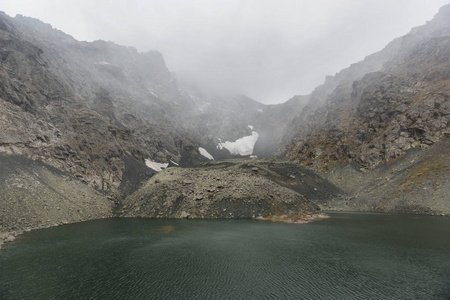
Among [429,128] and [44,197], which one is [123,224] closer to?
[44,197]

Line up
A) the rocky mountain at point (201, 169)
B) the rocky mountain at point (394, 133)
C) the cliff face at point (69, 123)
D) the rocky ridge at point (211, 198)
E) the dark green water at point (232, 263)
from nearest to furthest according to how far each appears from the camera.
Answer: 1. the dark green water at point (232, 263)
2. the rocky mountain at point (201, 169)
3. the rocky ridge at point (211, 198)
4. the cliff face at point (69, 123)
5. the rocky mountain at point (394, 133)

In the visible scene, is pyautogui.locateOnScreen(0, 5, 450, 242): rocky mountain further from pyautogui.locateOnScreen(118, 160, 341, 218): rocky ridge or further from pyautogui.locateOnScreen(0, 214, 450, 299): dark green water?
pyautogui.locateOnScreen(0, 214, 450, 299): dark green water

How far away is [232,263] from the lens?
27.0 metres

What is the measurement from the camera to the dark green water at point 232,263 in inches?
778

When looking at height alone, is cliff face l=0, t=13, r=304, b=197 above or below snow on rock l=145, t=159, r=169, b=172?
above

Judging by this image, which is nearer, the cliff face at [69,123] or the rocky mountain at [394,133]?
the cliff face at [69,123]

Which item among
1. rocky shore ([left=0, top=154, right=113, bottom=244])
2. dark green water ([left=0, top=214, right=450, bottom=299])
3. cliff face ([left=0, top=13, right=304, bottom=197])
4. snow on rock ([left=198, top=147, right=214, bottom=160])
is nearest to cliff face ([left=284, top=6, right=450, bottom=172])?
dark green water ([left=0, top=214, right=450, bottom=299])

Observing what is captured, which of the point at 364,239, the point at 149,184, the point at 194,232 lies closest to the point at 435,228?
the point at 364,239

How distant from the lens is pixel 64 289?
66.4 ft

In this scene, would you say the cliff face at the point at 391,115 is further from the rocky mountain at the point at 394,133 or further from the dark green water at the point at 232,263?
the dark green water at the point at 232,263

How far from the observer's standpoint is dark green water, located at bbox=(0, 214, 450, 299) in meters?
19.8

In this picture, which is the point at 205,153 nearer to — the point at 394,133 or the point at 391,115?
the point at 391,115

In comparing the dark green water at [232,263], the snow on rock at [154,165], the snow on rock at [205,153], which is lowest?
the dark green water at [232,263]

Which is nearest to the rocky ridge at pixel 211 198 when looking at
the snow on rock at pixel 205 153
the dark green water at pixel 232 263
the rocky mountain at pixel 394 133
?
the dark green water at pixel 232 263
